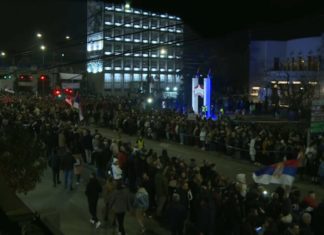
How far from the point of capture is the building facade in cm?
5322

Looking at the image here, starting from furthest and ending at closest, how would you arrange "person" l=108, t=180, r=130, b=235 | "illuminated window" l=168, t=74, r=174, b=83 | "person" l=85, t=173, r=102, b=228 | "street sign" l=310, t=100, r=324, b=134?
1. "illuminated window" l=168, t=74, r=174, b=83
2. "street sign" l=310, t=100, r=324, b=134
3. "person" l=85, t=173, r=102, b=228
4. "person" l=108, t=180, r=130, b=235

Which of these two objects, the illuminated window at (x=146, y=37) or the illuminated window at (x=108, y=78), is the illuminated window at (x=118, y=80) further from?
the illuminated window at (x=146, y=37)

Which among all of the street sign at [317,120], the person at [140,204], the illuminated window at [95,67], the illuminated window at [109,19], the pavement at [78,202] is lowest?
the pavement at [78,202]

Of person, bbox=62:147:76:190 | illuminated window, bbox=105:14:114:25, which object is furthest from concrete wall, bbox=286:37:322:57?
person, bbox=62:147:76:190

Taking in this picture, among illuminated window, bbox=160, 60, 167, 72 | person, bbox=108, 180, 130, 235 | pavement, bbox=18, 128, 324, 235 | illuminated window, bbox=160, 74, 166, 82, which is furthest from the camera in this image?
illuminated window, bbox=160, 74, 166, 82

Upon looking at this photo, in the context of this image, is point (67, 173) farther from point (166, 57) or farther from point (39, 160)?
point (166, 57)

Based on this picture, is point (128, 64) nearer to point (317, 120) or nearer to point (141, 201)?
point (317, 120)

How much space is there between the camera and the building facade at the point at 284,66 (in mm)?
53222

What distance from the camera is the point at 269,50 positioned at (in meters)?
61.2

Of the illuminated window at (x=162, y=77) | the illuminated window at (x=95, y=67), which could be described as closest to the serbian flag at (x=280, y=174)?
the illuminated window at (x=95, y=67)

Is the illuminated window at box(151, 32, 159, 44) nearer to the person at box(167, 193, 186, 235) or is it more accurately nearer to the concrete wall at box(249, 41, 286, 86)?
the concrete wall at box(249, 41, 286, 86)

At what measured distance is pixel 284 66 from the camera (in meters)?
59.2

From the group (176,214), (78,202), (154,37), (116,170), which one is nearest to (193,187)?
(176,214)

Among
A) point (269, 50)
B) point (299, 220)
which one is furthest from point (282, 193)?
point (269, 50)
